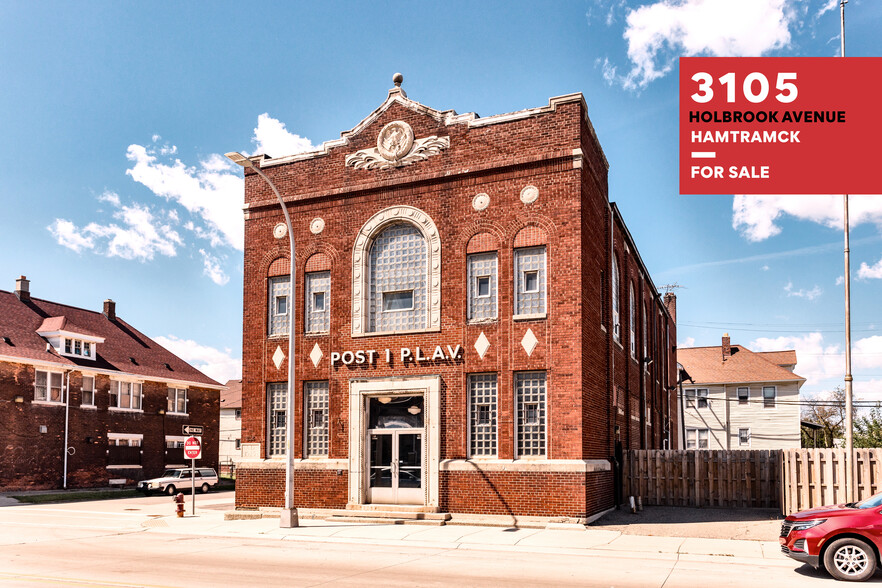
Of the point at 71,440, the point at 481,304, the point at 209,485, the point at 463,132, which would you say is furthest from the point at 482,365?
the point at 71,440

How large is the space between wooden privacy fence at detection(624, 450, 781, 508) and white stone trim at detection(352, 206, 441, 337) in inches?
321

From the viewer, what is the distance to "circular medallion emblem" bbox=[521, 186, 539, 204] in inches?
838

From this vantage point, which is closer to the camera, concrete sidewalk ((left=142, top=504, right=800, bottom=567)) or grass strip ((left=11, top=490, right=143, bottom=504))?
concrete sidewalk ((left=142, top=504, right=800, bottom=567))

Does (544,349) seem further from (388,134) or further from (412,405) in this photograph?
(388,134)

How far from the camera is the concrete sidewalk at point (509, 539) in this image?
15.9 meters

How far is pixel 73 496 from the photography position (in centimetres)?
3531

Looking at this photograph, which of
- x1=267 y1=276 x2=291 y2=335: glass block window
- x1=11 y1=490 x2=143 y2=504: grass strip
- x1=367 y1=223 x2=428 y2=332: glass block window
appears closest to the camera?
x1=367 y1=223 x2=428 y2=332: glass block window

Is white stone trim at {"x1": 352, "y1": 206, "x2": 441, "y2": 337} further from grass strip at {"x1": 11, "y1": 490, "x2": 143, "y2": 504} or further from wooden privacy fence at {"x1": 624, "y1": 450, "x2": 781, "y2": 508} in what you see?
grass strip at {"x1": 11, "y1": 490, "x2": 143, "y2": 504}

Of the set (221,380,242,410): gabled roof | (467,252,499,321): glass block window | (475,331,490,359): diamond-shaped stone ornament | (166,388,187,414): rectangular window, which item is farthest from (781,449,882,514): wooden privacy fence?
(221,380,242,410): gabled roof

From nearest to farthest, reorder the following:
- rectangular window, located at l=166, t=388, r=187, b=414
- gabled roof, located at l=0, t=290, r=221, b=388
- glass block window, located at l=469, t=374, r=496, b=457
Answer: glass block window, located at l=469, t=374, r=496, b=457, gabled roof, located at l=0, t=290, r=221, b=388, rectangular window, located at l=166, t=388, r=187, b=414

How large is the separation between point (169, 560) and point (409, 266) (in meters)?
10.9

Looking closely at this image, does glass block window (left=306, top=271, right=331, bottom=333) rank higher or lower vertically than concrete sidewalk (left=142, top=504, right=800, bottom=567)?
higher

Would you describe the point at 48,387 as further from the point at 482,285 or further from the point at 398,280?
the point at 482,285

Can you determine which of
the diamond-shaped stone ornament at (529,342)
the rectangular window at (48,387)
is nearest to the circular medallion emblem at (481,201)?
the diamond-shaped stone ornament at (529,342)
